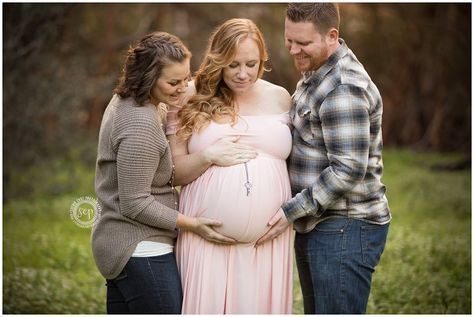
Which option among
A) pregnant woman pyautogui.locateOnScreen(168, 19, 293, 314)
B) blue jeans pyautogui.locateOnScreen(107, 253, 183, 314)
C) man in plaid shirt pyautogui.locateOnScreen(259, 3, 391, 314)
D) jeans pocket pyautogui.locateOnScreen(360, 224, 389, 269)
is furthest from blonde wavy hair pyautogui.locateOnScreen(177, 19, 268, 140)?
jeans pocket pyautogui.locateOnScreen(360, 224, 389, 269)

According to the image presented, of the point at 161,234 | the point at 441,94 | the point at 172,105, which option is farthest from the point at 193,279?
the point at 441,94

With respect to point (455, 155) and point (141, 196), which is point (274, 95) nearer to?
point (141, 196)

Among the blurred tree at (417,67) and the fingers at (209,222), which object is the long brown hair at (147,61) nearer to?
the fingers at (209,222)

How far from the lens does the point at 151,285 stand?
120 inches

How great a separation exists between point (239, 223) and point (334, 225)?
45cm

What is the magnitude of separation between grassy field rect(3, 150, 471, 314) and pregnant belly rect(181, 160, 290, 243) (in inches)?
85.7

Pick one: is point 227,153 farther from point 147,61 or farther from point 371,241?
point 371,241

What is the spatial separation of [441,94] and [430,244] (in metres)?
7.42

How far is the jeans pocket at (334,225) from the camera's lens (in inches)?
126

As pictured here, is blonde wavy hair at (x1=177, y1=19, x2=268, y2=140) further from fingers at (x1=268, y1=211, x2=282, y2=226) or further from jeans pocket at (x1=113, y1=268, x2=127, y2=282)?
jeans pocket at (x1=113, y1=268, x2=127, y2=282)

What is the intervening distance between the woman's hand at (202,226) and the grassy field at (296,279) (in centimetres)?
220

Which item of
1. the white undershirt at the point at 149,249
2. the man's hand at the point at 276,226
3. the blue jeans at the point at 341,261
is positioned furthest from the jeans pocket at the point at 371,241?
the white undershirt at the point at 149,249

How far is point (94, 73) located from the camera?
13.0 m

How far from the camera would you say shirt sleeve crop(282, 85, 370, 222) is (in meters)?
3.04
